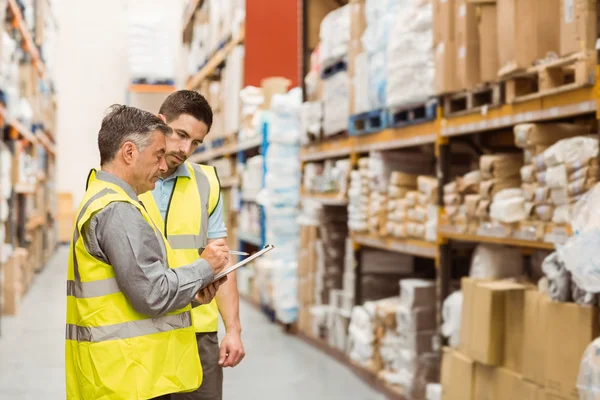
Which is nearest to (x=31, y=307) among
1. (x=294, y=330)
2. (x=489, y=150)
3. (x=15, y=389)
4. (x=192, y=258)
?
(x=294, y=330)

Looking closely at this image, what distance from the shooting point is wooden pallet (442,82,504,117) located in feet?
13.4

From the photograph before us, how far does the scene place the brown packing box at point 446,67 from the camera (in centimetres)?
449

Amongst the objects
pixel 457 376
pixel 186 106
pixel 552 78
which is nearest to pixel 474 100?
pixel 552 78

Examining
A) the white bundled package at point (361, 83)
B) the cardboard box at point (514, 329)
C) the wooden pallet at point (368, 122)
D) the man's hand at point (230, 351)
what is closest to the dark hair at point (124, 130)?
the man's hand at point (230, 351)

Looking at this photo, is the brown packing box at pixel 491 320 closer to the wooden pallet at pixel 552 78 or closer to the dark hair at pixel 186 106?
the wooden pallet at pixel 552 78

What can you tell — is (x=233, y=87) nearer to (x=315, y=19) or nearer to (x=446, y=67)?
(x=315, y=19)

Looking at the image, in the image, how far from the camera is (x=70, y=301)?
2.28 metres

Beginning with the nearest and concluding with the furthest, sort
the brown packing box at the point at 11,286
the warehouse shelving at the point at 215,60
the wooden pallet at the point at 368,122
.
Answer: the wooden pallet at the point at 368,122, the brown packing box at the point at 11,286, the warehouse shelving at the point at 215,60

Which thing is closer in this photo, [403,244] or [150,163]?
[150,163]

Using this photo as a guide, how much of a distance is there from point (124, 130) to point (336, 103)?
14.2 ft

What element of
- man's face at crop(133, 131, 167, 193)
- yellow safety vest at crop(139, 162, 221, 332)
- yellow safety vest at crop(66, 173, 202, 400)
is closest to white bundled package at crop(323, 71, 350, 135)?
yellow safety vest at crop(139, 162, 221, 332)

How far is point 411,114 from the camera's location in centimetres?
509

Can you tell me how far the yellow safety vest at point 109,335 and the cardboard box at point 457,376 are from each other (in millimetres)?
2249

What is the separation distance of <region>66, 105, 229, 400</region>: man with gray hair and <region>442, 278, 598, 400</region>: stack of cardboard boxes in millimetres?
1726
